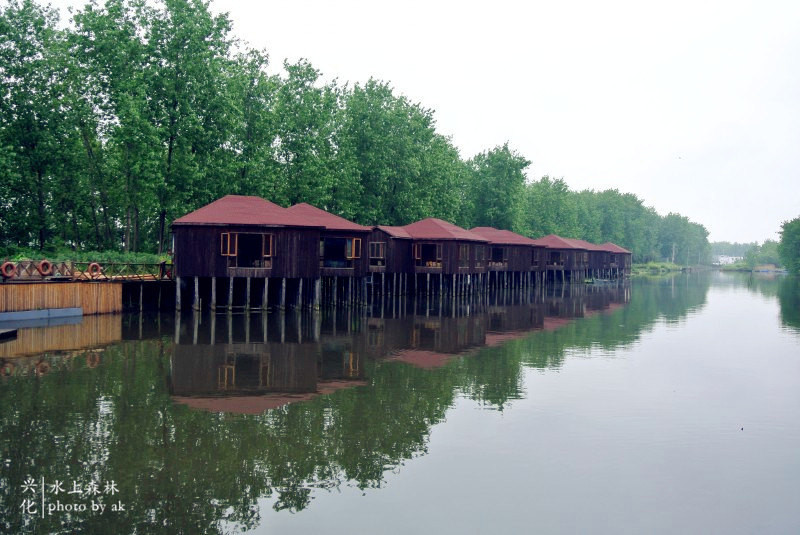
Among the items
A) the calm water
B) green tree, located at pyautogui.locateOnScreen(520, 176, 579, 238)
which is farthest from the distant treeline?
green tree, located at pyautogui.locateOnScreen(520, 176, 579, 238)

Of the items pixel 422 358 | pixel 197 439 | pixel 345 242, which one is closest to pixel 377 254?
pixel 345 242

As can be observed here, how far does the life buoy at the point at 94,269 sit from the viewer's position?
123ft

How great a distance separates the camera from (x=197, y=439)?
47.5 feet

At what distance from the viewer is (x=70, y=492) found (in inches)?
445

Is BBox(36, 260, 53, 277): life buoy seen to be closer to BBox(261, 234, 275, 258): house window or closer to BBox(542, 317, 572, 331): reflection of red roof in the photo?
BBox(261, 234, 275, 258): house window

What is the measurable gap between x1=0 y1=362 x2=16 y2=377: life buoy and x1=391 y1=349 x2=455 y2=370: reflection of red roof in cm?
1376

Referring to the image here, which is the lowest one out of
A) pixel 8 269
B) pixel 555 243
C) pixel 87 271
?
pixel 87 271

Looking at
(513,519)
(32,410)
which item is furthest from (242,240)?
(513,519)

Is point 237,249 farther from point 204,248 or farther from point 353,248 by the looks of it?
point 353,248

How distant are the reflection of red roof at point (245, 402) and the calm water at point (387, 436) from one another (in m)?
0.06

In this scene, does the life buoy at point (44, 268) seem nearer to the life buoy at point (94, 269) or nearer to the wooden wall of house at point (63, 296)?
the wooden wall of house at point (63, 296)

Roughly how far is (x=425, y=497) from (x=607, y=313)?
40.5 m

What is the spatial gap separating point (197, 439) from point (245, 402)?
12.1 ft

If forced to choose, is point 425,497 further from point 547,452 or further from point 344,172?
point 344,172
